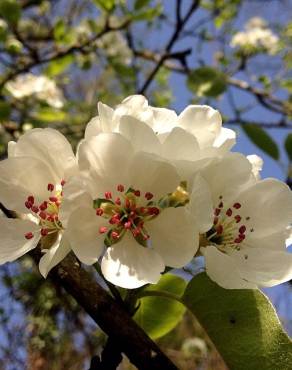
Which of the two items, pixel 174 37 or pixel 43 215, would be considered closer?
pixel 43 215

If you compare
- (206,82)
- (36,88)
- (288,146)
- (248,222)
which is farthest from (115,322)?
(36,88)

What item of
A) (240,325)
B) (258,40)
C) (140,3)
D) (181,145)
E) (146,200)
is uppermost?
(181,145)

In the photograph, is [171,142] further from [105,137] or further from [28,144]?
[28,144]

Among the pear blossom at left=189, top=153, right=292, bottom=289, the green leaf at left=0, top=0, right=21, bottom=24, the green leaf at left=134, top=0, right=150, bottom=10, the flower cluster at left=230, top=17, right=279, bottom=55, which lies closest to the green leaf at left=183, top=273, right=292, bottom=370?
the pear blossom at left=189, top=153, right=292, bottom=289

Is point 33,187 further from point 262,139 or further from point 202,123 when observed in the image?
point 262,139

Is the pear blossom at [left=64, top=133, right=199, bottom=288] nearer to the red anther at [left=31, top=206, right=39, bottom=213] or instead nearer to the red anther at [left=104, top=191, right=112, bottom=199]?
the red anther at [left=104, top=191, right=112, bottom=199]

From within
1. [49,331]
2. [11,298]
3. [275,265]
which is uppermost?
[275,265]

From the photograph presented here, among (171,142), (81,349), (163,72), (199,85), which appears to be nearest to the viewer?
(171,142)

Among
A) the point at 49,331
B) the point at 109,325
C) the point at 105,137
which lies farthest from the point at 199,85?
the point at 109,325
